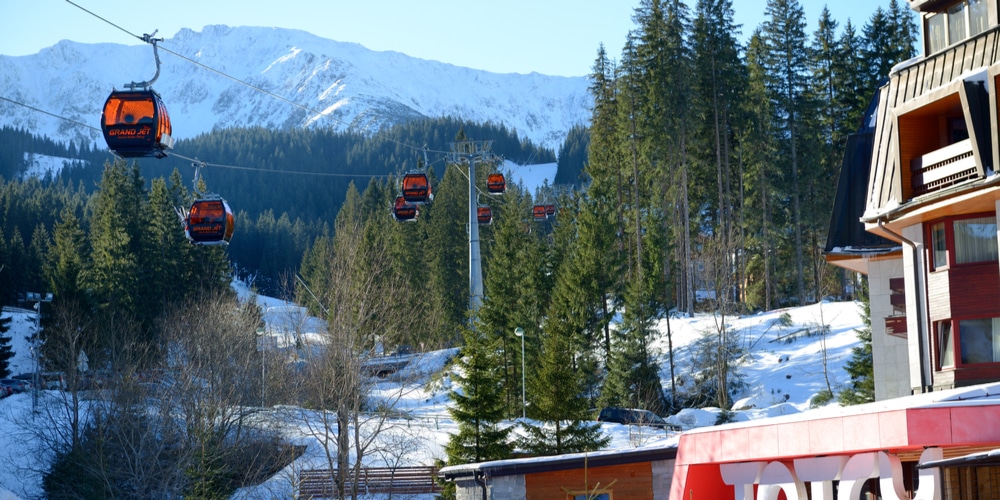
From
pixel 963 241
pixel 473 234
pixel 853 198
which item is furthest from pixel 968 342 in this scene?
pixel 473 234

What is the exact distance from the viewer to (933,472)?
42.8 feet

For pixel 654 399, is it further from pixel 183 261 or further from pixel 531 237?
pixel 183 261

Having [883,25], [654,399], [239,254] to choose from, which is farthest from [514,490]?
[239,254]

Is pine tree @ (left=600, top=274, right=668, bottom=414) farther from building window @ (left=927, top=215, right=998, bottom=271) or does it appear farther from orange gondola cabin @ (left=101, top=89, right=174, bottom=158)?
orange gondola cabin @ (left=101, top=89, right=174, bottom=158)

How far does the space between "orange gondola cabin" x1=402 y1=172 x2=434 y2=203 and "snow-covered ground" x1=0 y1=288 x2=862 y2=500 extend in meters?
6.14

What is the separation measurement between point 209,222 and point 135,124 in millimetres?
9937

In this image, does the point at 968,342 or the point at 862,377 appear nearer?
the point at 968,342

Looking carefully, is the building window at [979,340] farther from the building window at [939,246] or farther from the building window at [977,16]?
the building window at [977,16]

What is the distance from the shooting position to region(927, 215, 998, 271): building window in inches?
703

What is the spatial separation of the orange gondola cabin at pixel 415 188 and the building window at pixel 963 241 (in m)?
26.5

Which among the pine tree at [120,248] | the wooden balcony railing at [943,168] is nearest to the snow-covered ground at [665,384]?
the pine tree at [120,248]

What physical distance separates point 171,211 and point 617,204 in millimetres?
29770

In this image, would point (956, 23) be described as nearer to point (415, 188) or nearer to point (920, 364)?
point (920, 364)

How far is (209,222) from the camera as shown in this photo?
30.3m
